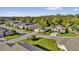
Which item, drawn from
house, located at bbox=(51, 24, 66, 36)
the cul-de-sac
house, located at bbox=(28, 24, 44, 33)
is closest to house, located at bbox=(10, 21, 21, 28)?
the cul-de-sac

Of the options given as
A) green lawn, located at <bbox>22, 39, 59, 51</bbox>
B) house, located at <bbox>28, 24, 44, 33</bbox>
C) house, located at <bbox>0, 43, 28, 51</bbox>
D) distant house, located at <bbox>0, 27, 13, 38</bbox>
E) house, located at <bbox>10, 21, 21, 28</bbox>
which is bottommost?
house, located at <bbox>0, 43, 28, 51</bbox>

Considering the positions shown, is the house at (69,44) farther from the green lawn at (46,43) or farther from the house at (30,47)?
the house at (30,47)

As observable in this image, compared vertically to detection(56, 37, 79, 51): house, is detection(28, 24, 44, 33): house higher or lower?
higher

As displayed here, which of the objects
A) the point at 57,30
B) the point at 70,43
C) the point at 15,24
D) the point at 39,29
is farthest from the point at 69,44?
the point at 15,24

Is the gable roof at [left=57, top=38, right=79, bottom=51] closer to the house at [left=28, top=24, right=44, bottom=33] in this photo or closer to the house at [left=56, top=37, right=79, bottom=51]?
the house at [left=56, top=37, right=79, bottom=51]

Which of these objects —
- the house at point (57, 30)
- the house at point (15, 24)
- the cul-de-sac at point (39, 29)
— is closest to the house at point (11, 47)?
the cul-de-sac at point (39, 29)

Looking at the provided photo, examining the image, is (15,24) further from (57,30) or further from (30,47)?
(57,30)
